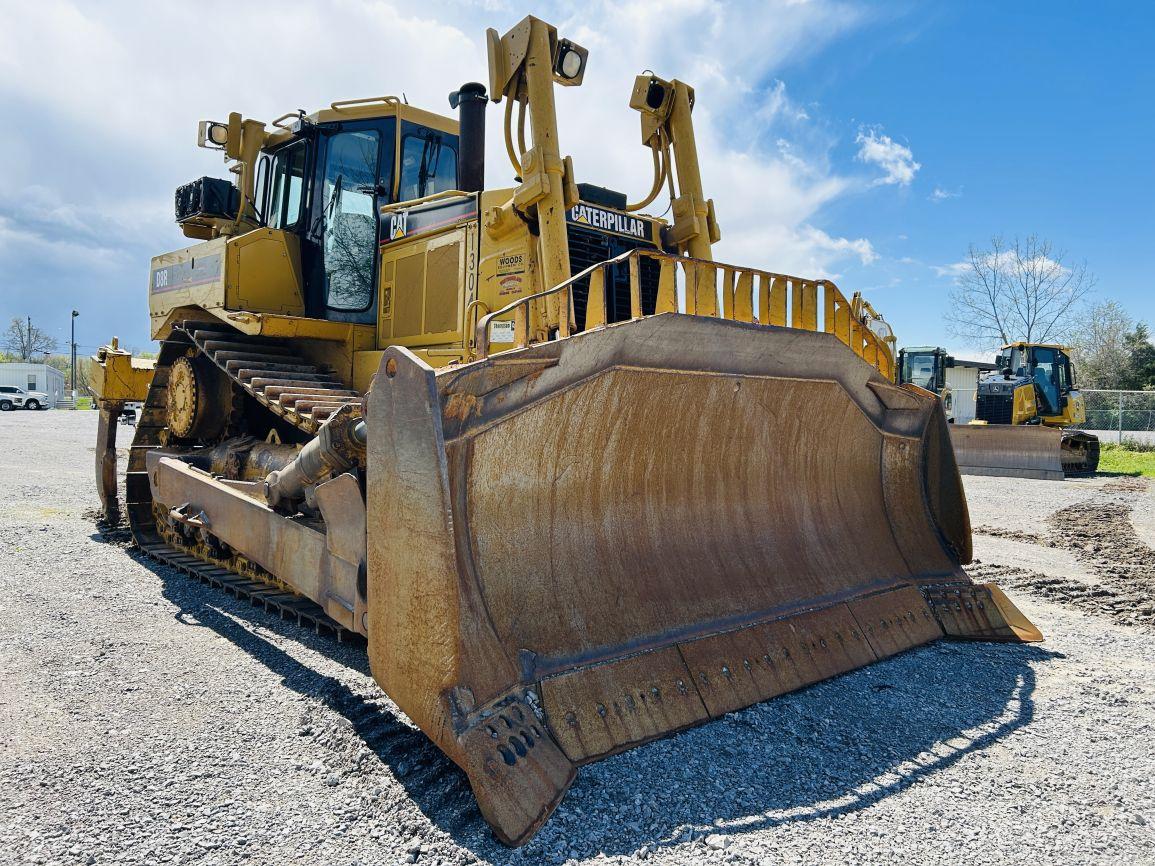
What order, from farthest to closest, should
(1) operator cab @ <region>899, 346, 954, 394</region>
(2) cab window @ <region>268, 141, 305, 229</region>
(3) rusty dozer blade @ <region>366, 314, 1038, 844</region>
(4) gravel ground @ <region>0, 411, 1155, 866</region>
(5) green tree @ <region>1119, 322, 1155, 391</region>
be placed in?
(5) green tree @ <region>1119, 322, 1155, 391</region> → (1) operator cab @ <region>899, 346, 954, 394</region> → (2) cab window @ <region>268, 141, 305, 229</region> → (3) rusty dozer blade @ <region>366, 314, 1038, 844</region> → (4) gravel ground @ <region>0, 411, 1155, 866</region>

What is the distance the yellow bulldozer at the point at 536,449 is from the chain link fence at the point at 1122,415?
84.5 feet

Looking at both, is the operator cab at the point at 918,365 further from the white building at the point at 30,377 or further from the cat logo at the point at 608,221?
the white building at the point at 30,377

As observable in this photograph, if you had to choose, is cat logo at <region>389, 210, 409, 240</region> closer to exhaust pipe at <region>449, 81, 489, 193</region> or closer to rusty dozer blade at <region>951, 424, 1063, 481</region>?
exhaust pipe at <region>449, 81, 489, 193</region>

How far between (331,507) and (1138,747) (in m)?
3.26

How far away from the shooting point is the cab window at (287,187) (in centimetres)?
603

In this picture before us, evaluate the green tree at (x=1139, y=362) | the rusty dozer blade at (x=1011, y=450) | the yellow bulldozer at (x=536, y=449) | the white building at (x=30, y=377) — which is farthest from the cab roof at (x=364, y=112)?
the white building at (x=30, y=377)

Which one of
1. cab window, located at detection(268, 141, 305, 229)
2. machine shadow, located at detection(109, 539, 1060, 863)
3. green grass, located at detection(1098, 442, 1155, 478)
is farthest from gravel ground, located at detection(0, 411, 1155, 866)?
green grass, located at detection(1098, 442, 1155, 478)

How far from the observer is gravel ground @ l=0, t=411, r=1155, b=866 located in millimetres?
2240

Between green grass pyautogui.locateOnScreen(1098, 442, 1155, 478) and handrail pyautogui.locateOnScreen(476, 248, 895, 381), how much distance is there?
17.4 m

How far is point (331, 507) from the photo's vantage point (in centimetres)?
335

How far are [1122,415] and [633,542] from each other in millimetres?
29332

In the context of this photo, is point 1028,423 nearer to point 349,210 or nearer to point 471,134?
point 471,134

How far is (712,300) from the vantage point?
126 inches

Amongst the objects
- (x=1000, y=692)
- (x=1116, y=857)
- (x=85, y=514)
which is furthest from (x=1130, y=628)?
(x=85, y=514)
